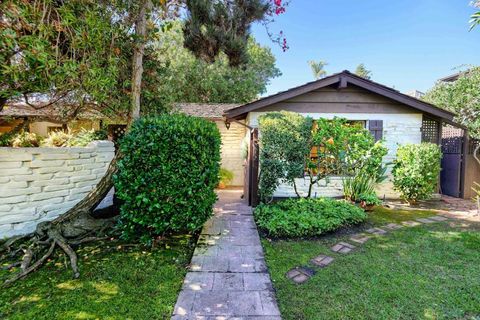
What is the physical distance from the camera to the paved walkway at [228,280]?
7.66ft

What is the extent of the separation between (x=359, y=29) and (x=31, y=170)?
13.1 metres

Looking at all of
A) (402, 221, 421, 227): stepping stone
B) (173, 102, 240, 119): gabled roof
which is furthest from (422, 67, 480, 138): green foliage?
(173, 102, 240, 119): gabled roof

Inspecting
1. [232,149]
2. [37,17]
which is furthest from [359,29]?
[37,17]

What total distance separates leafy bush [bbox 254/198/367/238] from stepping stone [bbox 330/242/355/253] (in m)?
0.40

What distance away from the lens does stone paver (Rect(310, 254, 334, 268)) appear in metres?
3.37

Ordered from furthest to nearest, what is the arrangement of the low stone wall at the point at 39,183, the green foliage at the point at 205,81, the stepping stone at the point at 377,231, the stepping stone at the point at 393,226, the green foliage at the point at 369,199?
the green foliage at the point at 205,81 → the green foliage at the point at 369,199 → the stepping stone at the point at 393,226 → the stepping stone at the point at 377,231 → the low stone wall at the point at 39,183

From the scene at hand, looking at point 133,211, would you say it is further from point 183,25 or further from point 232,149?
point 232,149

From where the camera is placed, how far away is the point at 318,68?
30984mm

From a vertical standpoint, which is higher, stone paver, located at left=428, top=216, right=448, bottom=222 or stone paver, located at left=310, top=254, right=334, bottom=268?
stone paver, located at left=428, top=216, right=448, bottom=222

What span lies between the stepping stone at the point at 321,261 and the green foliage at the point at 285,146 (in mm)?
1957

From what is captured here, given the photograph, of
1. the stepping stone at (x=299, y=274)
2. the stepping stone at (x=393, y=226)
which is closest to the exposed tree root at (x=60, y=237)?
the stepping stone at (x=299, y=274)

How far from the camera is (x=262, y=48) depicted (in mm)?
21312

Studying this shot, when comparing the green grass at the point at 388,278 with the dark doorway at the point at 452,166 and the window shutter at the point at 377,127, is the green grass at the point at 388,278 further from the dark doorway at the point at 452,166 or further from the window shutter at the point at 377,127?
the dark doorway at the point at 452,166

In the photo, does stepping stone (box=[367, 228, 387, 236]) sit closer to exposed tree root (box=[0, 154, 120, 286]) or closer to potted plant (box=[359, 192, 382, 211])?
potted plant (box=[359, 192, 382, 211])
